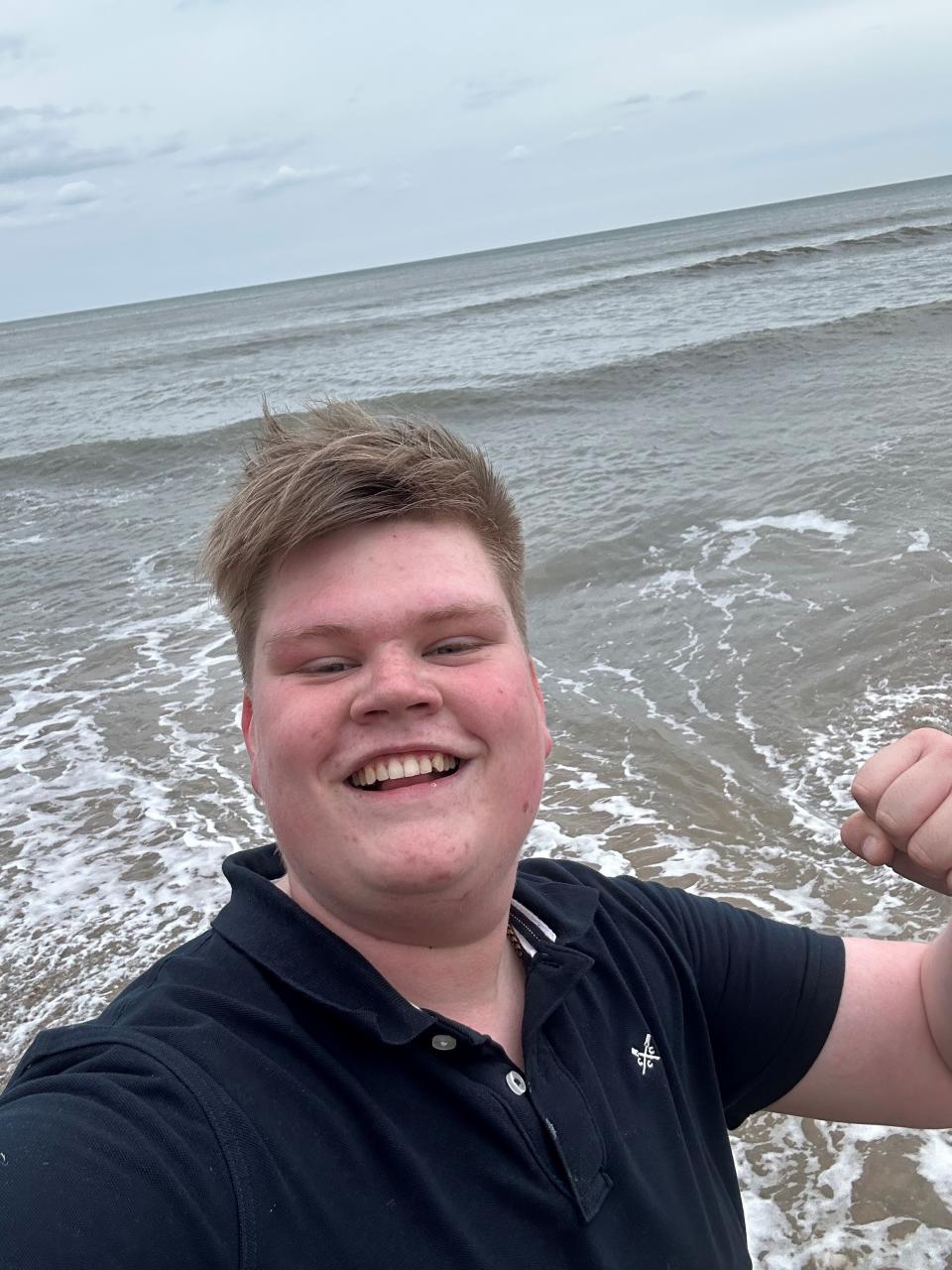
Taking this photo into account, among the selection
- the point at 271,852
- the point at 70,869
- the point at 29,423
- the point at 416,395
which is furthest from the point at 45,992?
the point at 29,423

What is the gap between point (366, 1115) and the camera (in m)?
1.43

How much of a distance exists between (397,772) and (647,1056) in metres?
0.66

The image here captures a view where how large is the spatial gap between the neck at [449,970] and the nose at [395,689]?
1.13ft

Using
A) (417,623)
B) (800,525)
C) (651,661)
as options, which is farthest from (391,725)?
(800,525)

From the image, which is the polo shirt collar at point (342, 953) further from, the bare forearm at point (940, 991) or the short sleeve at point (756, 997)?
the bare forearm at point (940, 991)

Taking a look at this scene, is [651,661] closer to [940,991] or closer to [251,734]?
[940,991]

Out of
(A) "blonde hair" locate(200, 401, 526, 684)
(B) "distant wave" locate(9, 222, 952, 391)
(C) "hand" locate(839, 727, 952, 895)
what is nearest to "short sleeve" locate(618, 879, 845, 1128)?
(C) "hand" locate(839, 727, 952, 895)

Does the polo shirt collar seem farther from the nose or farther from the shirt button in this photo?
the nose

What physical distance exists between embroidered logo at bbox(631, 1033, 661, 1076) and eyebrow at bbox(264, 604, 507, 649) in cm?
79

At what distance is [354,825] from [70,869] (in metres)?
4.36

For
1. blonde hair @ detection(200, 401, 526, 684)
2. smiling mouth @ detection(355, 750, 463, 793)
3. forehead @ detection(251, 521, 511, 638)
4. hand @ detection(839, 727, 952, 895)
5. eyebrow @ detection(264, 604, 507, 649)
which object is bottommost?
hand @ detection(839, 727, 952, 895)

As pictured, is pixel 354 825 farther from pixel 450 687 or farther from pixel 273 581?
pixel 273 581

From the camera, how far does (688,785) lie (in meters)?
5.63

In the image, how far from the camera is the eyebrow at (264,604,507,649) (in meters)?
1.79
